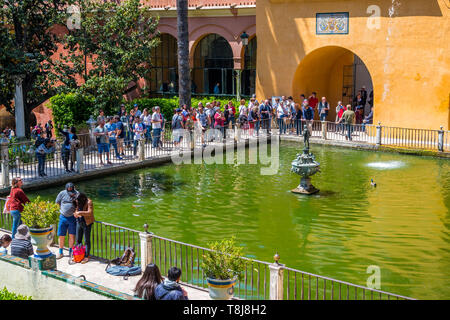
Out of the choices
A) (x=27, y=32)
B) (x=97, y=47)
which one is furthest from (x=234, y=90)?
(x=27, y=32)

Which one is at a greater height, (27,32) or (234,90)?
(27,32)

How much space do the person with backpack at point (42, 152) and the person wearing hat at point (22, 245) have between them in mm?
7406

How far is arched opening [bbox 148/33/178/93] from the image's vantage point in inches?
1389

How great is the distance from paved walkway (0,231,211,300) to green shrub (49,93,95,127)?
611 inches

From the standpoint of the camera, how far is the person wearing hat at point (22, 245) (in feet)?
37.8

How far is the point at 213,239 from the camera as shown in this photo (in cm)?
1395

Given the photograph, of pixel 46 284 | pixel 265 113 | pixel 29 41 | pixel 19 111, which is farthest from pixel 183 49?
pixel 46 284

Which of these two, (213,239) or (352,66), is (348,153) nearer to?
(352,66)

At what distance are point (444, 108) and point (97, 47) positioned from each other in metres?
15.3

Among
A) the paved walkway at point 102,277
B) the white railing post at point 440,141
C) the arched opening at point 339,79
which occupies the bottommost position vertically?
the paved walkway at point 102,277

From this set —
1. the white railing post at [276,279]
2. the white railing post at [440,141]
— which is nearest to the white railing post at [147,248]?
the white railing post at [276,279]

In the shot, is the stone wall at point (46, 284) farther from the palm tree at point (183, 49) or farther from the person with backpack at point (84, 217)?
the palm tree at point (183, 49)

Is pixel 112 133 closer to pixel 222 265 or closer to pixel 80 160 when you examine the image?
pixel 80 160
